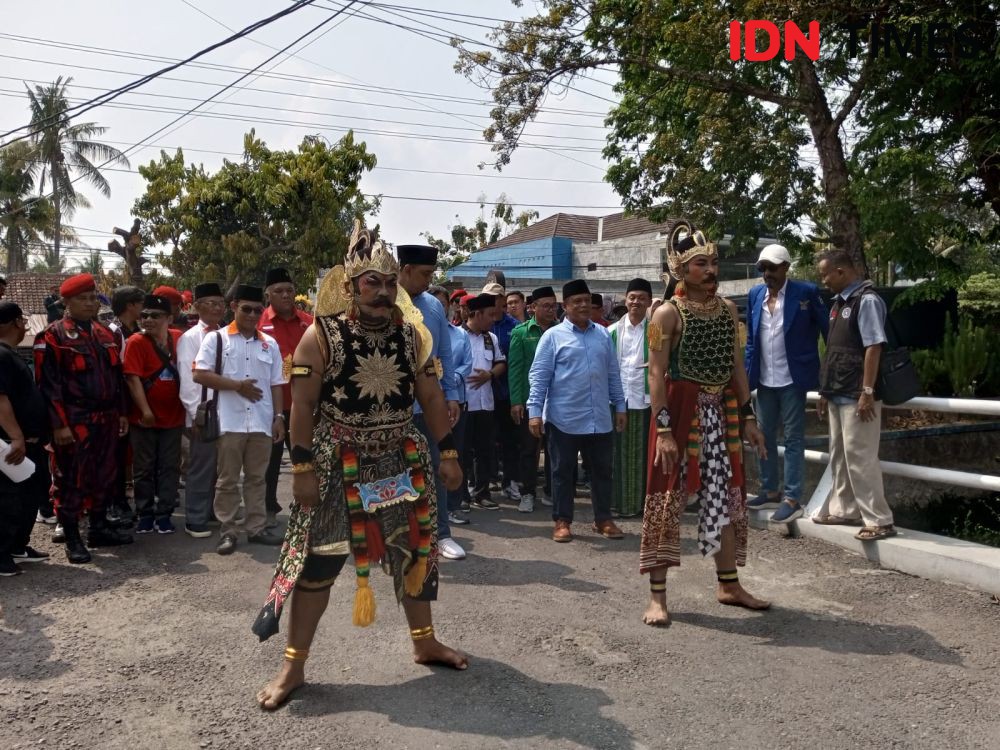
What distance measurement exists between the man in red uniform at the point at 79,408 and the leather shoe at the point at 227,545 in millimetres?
914

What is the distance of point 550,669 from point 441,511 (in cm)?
215

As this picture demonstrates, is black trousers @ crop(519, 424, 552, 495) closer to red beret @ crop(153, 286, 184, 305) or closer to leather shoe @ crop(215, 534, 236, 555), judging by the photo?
leather shoe @ crop(215, 534, 236, 555)

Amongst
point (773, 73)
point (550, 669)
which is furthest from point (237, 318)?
point (773, 73)

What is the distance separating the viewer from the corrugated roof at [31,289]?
32.6 m

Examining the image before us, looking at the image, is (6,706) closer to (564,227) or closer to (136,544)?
(136,544)

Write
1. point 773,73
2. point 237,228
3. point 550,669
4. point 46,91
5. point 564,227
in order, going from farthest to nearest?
point 564,227, point 46,91, point 237,228, point 773,73, point 550,669

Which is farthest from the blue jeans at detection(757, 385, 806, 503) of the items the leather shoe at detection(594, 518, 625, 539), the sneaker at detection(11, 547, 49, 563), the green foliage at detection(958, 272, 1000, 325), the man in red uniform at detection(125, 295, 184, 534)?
the green foliage at detection(958, 272, 1000, 325)

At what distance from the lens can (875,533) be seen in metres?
6.04

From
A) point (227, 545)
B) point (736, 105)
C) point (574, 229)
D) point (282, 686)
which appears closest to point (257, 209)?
point (736, 105)

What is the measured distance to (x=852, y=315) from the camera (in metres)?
6.23

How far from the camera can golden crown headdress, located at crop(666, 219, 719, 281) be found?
201 inches

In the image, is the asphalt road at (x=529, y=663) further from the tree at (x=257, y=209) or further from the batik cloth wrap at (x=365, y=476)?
the tree at (x=257, y=209)

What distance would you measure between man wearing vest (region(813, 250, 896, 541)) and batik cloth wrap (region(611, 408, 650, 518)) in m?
1.86

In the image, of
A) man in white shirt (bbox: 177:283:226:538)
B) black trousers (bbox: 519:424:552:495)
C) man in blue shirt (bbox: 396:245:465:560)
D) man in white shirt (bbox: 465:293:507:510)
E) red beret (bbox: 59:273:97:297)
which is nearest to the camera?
man in blue shirt (bbox: 396:245:465:560)
